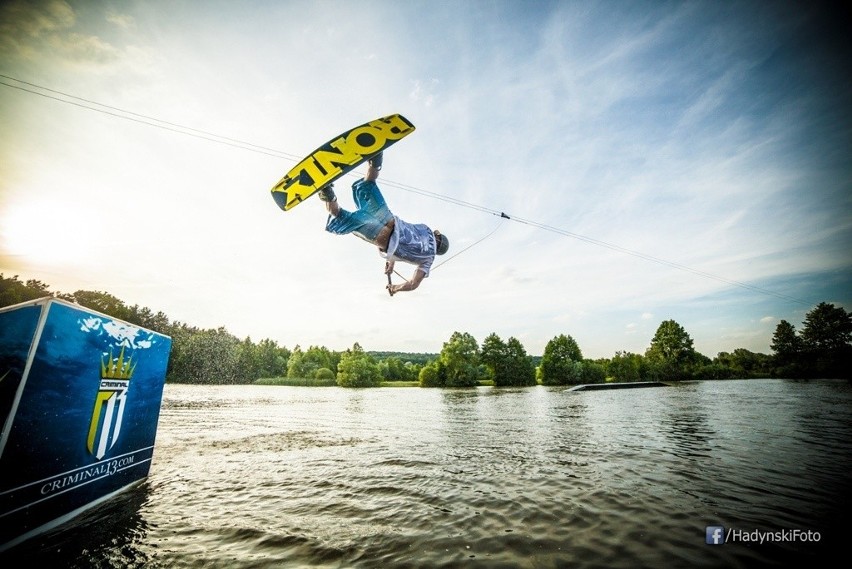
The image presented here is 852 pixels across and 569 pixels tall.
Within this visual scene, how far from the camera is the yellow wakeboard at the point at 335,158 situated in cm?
547

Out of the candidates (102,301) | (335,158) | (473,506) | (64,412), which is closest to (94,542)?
(64,412)

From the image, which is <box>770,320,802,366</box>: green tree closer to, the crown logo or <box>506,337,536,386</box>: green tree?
<box>506,337,536,386</box>: green tree

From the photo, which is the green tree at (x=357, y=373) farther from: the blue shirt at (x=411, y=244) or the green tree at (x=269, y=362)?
the blue shirt at (x=411, y=244)

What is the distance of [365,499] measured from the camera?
5.54 meters

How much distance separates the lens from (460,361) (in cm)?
7625

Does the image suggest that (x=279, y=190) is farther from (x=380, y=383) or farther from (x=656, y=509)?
(x=380, y=383)

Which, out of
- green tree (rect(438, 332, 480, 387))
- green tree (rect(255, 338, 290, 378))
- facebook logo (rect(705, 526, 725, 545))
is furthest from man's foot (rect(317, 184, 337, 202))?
green tree (rect(255, 338, 290, 378))

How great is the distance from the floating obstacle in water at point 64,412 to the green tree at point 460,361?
72528 millimetres

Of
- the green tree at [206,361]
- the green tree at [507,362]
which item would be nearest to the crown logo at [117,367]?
the green tree at [507,362]

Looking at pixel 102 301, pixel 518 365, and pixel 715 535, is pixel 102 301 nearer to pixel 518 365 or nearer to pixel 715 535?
pixel 518 365

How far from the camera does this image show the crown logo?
540 cm

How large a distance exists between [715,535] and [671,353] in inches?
4171

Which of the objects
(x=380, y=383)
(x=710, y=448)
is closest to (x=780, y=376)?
(x=380, y=383)

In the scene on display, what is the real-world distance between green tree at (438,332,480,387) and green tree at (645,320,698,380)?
1865 inches
